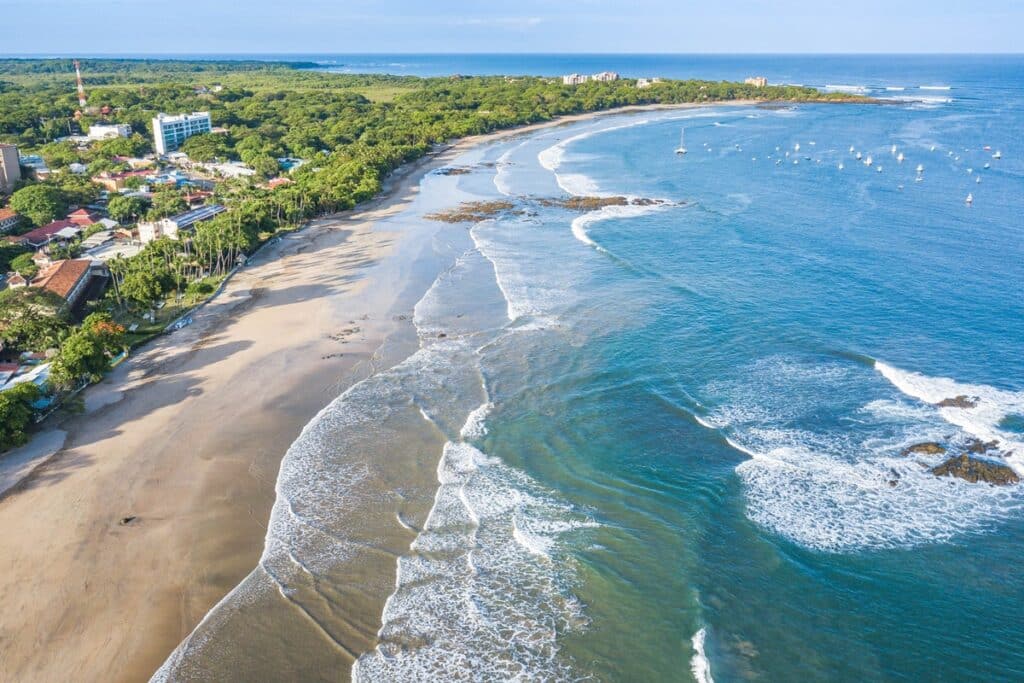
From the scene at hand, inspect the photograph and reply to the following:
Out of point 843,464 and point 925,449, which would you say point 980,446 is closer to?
point 925,449

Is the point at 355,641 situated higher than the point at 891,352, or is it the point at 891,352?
the point at 891,352

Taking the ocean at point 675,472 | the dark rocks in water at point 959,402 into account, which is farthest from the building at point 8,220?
the dark rocks in water at point 959,402

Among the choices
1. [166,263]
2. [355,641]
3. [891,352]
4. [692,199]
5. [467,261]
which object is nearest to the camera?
[355,641]

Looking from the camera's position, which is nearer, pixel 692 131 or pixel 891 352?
pixel 891 352

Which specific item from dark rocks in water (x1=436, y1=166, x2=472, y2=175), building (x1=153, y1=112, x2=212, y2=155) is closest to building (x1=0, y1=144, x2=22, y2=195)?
building (x1=153, y1=112, x2=212, y2=155)

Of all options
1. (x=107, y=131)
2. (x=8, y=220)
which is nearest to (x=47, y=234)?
(x=8, y=220)

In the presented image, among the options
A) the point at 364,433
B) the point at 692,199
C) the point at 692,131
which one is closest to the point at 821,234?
the point at 692,199

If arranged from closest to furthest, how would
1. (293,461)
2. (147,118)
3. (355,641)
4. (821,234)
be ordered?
(355,641)
(293,461)
(821,234)
(147,118)

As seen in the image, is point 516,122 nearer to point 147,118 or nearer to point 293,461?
point 147,118
